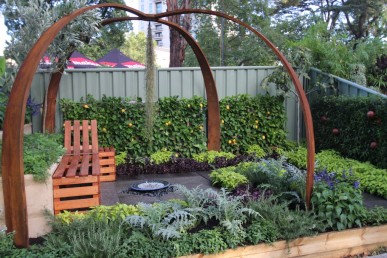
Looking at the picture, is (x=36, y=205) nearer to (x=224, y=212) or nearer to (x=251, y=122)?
(x=224, y=212)

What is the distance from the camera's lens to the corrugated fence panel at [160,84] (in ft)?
20.4

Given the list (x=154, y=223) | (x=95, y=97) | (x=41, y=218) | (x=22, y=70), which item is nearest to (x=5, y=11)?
(x=95, y=97)

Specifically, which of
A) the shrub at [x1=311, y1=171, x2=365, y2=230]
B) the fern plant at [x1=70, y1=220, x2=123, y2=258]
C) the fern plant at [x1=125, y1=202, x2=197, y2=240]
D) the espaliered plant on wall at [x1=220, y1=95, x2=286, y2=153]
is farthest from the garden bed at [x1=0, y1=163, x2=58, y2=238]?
the espaliered plant on wall at [x1=220, y1=95, x2=286, y2=153]

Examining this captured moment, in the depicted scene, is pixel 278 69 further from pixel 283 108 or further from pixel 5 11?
pixel 5 11

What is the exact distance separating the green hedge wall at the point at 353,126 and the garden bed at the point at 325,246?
7.04 ft

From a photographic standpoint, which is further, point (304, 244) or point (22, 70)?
point (304, 244)

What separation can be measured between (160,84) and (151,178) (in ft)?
6.38

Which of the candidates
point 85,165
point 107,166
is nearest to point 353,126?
point 107,166

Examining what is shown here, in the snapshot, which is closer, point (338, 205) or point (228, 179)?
point (338, 205)

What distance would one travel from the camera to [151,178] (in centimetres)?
555

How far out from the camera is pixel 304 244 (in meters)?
3.23

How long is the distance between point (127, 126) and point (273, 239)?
3.66m

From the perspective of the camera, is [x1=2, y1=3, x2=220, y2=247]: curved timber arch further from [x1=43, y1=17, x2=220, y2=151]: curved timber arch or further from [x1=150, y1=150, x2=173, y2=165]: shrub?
[x1=150, y1=150, x2=173, y2=165]: shrub

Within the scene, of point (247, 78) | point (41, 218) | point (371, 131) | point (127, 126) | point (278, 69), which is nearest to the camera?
point (41, 218)
